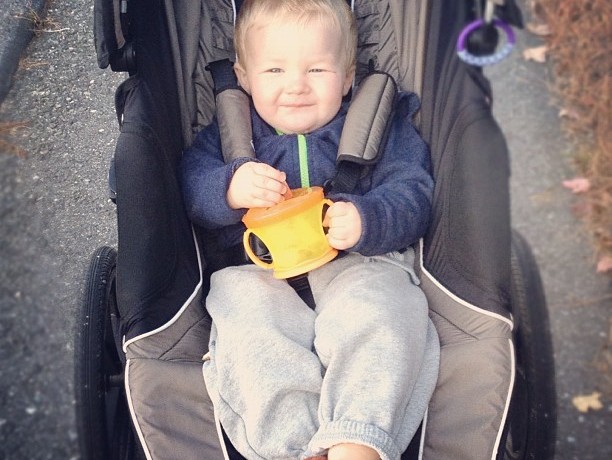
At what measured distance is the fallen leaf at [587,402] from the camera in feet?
4.37

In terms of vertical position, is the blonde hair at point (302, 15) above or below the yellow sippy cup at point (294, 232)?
above

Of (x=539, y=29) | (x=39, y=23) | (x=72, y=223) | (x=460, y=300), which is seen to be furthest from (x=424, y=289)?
(x=39, y=23)

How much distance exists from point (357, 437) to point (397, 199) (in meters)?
0.53

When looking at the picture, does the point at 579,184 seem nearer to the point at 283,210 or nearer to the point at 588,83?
the point at 588,83

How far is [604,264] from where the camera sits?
110cm

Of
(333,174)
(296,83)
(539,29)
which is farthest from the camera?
(333,174)

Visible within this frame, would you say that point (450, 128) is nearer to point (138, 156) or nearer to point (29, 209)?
point (138, 156)

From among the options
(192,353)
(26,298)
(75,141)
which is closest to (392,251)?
(192,353)

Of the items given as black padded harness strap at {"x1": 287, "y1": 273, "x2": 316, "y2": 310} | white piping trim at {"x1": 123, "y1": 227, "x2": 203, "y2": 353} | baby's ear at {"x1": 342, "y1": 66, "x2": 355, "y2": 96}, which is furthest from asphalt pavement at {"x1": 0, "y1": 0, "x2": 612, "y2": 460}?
baby's ear at {"x1": 342, "y1": 66, "x2": 355, "y2": 96}

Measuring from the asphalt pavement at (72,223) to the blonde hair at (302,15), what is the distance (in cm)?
57

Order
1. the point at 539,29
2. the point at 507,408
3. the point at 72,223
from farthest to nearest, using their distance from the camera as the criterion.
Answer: the point at 72,223 < the point at 507,408 < the point at 539,29

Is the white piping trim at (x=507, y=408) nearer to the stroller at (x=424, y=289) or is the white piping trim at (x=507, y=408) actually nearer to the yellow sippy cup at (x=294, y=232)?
the stroller at (x=424, y=289)

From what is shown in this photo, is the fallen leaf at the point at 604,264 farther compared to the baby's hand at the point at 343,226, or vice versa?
the baby's hand at the point at 343,226

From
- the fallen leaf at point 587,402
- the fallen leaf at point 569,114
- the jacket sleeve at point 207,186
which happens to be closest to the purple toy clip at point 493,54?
the fallen leaf at point 569,114
